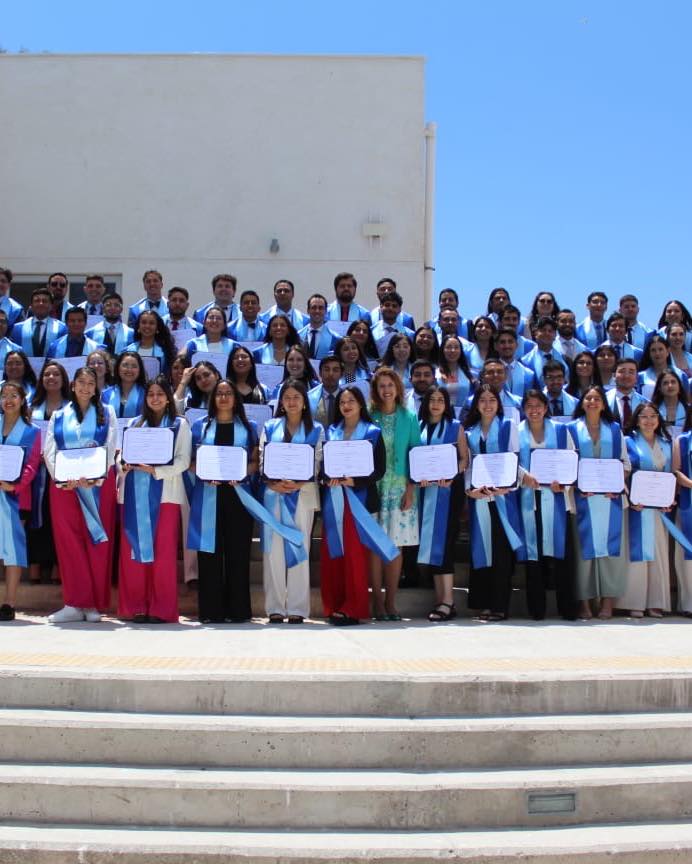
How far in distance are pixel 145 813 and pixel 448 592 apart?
355 cm

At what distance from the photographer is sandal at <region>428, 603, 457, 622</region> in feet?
24.3

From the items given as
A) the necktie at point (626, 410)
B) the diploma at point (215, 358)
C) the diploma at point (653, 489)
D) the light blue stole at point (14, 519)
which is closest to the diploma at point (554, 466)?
the diploma at point (653, 489)

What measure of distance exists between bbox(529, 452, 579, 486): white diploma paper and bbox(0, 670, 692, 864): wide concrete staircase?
246 centimetres

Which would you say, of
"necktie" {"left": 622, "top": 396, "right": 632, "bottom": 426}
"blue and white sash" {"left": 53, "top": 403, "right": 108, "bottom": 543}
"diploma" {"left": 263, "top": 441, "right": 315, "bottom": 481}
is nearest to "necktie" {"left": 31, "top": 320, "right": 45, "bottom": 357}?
"blue and white sash" {"left": 53, "top": 403, "right": 108, "bottom": 543}

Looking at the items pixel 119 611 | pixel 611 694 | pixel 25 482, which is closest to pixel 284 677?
pixel 611 694

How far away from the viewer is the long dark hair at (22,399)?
735 centimetres

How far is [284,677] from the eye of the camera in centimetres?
511

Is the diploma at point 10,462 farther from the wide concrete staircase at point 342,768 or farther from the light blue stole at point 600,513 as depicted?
the light blue stole at point 600,513

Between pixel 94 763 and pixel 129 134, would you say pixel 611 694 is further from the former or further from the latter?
pixel 129 134

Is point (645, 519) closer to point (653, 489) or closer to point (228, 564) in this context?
point (653, 489)

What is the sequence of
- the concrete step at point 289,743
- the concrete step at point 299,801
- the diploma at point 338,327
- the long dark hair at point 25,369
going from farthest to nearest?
the diploma at point 338,327 < the long dark hair at point 25,369 < the concrete step at point 289,743 < the concrete step at point 299,801

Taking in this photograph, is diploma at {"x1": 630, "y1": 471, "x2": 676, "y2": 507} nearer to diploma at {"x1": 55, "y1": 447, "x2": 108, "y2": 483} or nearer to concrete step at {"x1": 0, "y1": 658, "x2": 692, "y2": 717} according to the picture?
concrete step at {"x1": 0, "y1": 658, "x2": 692, "y2": 717}

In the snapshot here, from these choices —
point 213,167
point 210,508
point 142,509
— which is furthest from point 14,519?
point 213,167

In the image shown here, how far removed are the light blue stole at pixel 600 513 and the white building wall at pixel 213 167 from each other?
7325 millimetres
